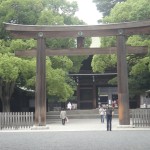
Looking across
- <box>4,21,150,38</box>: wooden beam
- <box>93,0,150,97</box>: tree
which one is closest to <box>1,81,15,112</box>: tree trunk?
<box>4,21,150,38</box>: wooden beam

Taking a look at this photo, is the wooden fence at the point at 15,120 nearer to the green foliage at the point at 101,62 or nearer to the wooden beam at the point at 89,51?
the wooden beam at the point at 89,51

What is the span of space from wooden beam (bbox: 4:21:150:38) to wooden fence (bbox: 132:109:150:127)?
15.9 feet

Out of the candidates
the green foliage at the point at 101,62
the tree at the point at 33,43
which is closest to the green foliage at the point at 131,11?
the green foliage at the point at 101,62

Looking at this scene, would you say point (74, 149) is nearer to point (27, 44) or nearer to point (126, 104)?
point (126, 104)

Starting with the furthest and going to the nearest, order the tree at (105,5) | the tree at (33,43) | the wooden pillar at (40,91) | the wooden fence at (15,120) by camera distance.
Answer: the tree at (105,5)
the tree at (33,43)
the wooden fence at (15,120)
the wooden pillar at (40,91)

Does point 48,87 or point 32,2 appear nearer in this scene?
point 48,87

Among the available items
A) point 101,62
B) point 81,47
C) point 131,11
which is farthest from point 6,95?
point 131,11

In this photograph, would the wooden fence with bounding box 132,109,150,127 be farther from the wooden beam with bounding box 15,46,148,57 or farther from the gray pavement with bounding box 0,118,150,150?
the wooden beam with bounding box 15,46,148,57

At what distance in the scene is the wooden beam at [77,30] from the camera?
20.9 meters

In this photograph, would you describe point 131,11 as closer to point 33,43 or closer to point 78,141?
point 33,43

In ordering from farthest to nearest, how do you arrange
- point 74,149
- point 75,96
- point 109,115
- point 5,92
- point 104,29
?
1. point 75,96
2. point 5,92
3. point 104,29
4. point 109,115
5. point 74,149

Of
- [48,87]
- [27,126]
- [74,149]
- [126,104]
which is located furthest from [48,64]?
[74,149]

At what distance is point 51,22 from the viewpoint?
2841 cm

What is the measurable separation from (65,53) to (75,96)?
19.2 m
